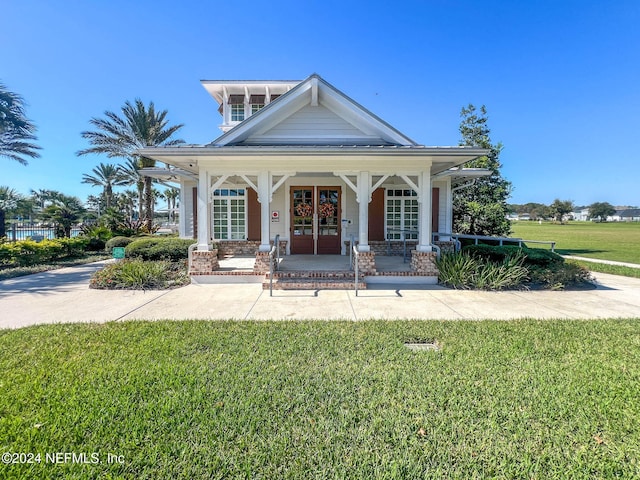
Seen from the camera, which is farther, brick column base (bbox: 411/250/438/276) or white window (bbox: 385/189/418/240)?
white window (bbox: 385/189/418/240)

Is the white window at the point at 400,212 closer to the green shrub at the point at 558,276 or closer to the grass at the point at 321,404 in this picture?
the green shrub at the point at 558,276

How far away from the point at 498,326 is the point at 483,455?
3.09 metres

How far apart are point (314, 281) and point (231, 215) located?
5304 millimetres

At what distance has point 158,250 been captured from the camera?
9922 mm

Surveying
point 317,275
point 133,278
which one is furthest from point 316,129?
point 133,278

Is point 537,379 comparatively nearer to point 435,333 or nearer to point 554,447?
point 554,447

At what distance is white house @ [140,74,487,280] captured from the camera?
26.0ft

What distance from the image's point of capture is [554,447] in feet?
7.50

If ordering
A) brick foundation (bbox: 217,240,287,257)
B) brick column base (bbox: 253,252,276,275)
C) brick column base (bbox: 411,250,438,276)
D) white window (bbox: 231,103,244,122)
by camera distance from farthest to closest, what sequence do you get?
white window (bbox: 231,103,244,122)
brick foundation (bbox: 217,240,287,257)
brick column base (bbox: 411,250,438,276)
brick column base (bbox: 253,252,276,275)

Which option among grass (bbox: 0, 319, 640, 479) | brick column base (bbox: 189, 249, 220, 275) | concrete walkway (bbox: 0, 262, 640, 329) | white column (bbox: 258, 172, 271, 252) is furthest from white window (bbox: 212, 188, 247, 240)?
grass (bbox: 0, 319, 640, 479)

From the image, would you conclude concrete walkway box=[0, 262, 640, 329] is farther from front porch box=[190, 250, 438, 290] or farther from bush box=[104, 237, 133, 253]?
bush box=[104, 237, 133, 253]

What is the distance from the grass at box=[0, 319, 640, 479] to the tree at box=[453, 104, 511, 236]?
464 inches

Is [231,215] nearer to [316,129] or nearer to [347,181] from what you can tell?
[316,129]

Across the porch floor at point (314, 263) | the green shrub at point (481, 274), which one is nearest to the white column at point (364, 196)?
the porch floor at point (314, 263)
